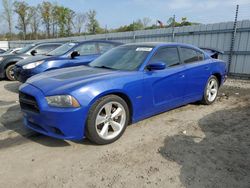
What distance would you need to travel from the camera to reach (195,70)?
498 cm

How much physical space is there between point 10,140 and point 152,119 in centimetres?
257

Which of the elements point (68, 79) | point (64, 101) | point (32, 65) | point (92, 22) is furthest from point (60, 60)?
point (92, 22)

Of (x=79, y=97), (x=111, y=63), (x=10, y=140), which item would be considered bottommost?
(x=10, y=140)

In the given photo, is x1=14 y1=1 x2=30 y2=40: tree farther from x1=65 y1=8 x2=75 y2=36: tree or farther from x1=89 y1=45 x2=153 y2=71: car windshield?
x1=89 y1=45 x2=153 y2=71: car windshield

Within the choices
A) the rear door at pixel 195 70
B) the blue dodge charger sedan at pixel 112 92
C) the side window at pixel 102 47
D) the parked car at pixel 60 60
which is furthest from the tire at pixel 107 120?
the side window at pixel 102 47

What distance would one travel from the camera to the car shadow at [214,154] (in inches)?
105

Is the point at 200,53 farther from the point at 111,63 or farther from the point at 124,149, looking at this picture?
the point at 124,149

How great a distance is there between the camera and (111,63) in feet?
14.4

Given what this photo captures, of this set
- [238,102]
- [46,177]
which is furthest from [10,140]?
[238,102]

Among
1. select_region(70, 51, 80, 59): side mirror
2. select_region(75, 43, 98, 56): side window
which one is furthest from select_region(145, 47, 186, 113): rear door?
select_region(75, 43, 98, 56): side window

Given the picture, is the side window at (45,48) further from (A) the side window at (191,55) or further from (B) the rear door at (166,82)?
(B) the rear door at (166,82)

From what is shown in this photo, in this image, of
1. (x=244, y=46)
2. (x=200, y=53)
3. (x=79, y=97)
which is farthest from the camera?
(x=244, y=46)

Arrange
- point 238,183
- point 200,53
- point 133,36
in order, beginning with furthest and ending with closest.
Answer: point 133,36 < point 200,53 < point 238,183

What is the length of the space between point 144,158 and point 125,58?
1999 millimetres
